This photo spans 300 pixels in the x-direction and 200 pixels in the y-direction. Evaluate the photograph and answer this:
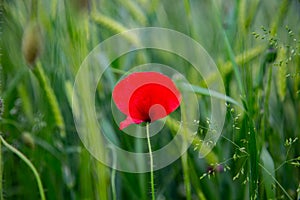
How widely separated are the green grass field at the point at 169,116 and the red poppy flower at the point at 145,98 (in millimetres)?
31

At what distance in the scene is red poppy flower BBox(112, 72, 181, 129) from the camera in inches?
25.0

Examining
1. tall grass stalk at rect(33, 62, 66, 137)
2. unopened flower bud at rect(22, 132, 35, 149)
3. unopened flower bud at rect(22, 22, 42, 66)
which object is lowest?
unopened flower bud at rect(22, 132, 35, 149)

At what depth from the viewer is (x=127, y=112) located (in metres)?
0.65

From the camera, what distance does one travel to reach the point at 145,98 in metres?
0.64

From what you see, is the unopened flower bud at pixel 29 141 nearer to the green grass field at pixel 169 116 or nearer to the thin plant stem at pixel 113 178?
the green grass field at pixel 169 116

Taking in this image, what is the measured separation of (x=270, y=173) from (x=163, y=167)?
0.13 meters

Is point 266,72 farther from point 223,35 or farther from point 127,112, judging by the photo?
point 127,112

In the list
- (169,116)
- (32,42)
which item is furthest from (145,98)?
(32,42)

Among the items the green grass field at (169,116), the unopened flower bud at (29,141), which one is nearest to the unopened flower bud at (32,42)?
the green grass field at (169,116)

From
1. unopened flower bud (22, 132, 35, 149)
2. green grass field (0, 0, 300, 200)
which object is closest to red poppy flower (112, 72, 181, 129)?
green grass field (0, 0, 300, 200)

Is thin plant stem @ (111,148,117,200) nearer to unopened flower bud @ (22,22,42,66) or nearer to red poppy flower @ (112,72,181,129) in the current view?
red poppy flower @ (112,72,181,129)

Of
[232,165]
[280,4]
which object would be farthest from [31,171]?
[280,4]

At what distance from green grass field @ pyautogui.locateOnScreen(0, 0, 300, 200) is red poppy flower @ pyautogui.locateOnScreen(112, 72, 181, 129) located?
0.03 m

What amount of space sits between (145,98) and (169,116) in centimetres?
5
